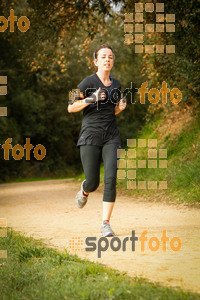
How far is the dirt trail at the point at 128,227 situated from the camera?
14.9 ft

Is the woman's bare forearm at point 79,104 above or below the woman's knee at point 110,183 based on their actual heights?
above

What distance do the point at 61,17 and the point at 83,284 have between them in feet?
34.8

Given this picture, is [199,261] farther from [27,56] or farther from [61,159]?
[61,159]

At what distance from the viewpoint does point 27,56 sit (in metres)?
15.0

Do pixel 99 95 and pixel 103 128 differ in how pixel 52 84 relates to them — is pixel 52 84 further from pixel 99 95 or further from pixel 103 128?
pixel 99 95

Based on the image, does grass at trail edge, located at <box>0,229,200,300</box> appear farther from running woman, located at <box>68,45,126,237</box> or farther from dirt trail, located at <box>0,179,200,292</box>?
running woman, located at <box>68,45,126,237</box>

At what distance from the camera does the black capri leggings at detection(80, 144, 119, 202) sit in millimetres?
6430

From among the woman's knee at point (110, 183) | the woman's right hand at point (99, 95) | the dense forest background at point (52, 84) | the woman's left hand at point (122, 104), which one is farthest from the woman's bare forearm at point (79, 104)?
the dense forest background at point (52, 84)

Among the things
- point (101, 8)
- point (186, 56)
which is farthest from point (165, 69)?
point (101, 8)

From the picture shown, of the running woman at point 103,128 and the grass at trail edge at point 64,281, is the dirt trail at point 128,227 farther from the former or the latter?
the running woman at point 103,128

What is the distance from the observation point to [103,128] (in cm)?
643

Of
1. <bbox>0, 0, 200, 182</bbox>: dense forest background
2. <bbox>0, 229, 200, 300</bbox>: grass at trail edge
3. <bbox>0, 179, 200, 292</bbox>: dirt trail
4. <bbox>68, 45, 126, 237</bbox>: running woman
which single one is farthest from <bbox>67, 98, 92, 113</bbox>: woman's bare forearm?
<bbox>0, 0, 200, 182</bbox>: dense forest background

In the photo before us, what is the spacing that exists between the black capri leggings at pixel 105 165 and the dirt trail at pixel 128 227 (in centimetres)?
66

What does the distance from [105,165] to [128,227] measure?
1392mm
